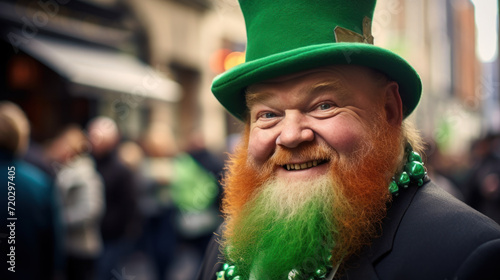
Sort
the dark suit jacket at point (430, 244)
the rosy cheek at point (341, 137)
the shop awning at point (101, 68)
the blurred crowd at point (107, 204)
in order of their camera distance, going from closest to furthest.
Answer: the dark suit jacket at point (430, 244) → the rosy cheek at point (341, 137) → the blurred crowd at point (107, 204) → the shop awning at point (101, 68)

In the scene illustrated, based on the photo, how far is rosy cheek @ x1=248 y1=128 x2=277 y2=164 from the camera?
1912 millimetres

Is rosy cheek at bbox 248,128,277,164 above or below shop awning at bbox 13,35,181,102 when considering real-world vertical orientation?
above

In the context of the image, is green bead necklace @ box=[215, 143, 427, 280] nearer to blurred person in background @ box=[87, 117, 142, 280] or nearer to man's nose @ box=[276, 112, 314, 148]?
man's nose @ box=[276, 112, 314, 148]

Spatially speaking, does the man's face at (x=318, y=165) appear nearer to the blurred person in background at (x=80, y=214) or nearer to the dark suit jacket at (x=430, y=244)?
the dark suit jacket at (x=430, y=244)

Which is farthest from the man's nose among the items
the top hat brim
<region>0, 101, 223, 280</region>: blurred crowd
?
<region>0, 101, 223, 280</region>: blurred crowd

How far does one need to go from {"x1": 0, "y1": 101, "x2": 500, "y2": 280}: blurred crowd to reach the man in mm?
2583

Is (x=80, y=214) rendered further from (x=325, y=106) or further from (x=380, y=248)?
(x=380, y=248)

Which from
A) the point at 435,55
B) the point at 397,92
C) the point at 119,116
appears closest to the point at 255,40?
the point at 397,92

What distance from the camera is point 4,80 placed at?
9.20m

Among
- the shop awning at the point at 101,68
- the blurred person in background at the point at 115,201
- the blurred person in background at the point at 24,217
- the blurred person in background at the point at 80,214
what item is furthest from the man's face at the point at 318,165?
the shop awning at the point at 101,68

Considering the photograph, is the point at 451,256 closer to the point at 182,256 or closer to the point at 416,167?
the point at 416,167

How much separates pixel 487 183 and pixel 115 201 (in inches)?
171

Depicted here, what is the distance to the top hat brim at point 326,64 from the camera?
1.75 m

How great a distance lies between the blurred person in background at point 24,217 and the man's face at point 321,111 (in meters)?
2.41
